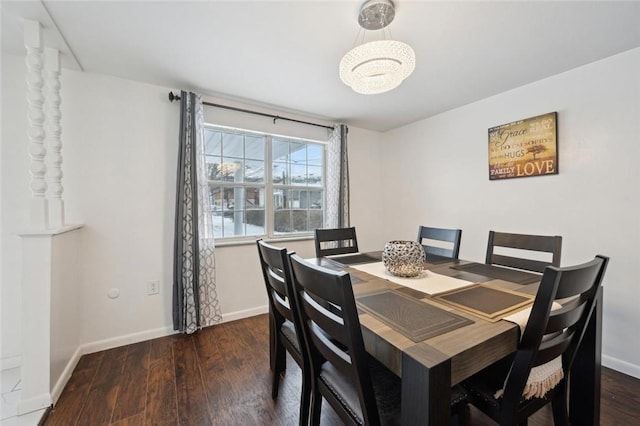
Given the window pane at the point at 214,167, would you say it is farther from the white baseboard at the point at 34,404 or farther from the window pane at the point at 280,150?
the white baseboard at the point at 34,404

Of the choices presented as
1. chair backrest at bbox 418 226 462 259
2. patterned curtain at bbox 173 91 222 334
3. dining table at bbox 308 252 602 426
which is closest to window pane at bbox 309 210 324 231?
patterned curtain at bbox 173 91 222 334

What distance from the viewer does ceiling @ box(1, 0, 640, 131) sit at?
1.47m

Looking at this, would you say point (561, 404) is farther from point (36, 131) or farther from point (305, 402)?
point (36, 131)

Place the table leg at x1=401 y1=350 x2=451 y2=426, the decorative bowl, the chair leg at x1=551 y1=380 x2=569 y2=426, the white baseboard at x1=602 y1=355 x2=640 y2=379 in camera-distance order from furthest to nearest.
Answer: the white baseboard at x1=602 y1=355 x2=640 y2=379, the decorative bowl, the chair leg at x1=551 y1=380 x2=569 y2=426, the table leg at x1=401 y1=350 x2=451 y2=426

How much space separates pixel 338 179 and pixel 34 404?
2.95 meters

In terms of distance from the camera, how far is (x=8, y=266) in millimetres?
1865

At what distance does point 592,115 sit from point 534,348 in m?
2.13

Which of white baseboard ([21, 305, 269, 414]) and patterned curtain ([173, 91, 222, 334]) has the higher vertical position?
patterned curtain ([173, 91, 222, 334])

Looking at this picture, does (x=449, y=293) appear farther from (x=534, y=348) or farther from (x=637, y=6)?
(x=637, y=6)

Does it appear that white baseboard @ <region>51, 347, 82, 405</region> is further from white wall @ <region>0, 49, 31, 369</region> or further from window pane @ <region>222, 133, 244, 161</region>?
window pane @ <region>222, 133, 244, 161</region>

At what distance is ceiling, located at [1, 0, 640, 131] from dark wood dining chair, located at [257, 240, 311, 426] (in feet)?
4.45

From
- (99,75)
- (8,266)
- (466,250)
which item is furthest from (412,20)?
(8,266)

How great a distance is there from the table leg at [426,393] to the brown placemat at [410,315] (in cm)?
11

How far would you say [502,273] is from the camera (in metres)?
1.49
